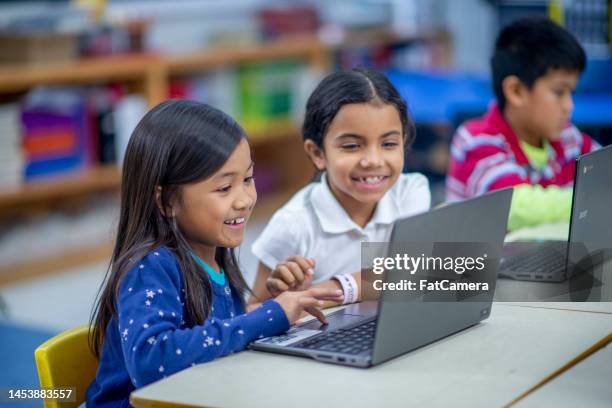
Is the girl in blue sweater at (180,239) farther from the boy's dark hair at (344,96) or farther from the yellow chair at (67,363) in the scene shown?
the boy's dark hair at (344,96)

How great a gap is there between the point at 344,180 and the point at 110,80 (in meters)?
2.98

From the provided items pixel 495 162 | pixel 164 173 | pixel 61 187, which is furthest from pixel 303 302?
pixel 61 187

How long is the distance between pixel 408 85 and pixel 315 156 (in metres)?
2.35

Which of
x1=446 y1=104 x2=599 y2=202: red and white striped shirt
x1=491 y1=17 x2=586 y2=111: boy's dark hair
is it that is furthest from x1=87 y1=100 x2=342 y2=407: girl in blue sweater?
x1=491 y1=17 x2=586 y2=111: boy's dark hair

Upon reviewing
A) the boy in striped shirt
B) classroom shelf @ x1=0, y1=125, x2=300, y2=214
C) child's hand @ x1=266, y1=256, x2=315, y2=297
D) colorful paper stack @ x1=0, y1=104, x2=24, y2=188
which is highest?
the boy in striped shirt

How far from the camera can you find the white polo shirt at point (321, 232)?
200 cm

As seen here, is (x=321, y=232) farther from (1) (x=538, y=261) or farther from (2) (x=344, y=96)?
(1) (x=538, y=261)

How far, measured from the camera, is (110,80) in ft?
15.5

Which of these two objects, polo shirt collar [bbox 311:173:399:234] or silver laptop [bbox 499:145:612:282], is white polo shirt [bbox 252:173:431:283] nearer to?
polo shirt collar [bbox 311:173:399:234]

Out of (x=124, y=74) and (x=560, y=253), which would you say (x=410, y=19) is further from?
(x=560, y=253)

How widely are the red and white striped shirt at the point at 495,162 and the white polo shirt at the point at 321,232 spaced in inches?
18.2

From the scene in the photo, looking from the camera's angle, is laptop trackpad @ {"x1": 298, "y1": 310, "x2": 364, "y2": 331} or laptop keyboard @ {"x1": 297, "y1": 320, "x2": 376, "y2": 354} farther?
laptop trackpad @ {"x1": 298, "y1": 310, "x2": 364, "y2": 331}

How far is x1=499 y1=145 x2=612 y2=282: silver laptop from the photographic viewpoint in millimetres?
1619

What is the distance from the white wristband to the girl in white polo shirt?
0.52 feet
